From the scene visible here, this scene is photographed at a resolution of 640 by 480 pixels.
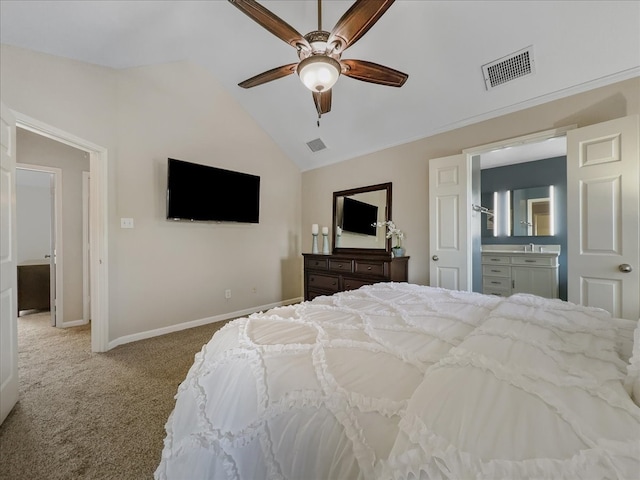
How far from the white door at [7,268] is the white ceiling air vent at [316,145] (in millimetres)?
2952

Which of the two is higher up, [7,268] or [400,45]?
[400,45]

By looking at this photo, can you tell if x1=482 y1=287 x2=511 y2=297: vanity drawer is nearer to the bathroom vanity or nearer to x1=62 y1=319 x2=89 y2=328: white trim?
the bathroom vanity

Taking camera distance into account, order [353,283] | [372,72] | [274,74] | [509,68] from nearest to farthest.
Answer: [372,72]
[274,74]
[509,68]
[353,283]

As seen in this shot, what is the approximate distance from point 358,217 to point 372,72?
7.03ft

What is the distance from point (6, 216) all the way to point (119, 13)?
1.66 m

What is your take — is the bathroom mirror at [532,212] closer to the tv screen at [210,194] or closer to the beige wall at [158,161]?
the beige wall at [158,161]

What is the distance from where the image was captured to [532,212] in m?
4.10

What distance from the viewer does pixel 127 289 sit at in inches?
109

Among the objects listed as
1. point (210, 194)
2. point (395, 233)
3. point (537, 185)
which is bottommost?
point (395, 233)

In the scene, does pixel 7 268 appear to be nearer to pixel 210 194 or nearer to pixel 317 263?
pixel 210 194

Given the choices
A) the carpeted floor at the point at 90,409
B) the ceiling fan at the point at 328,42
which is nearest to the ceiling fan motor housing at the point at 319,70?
the ceiling fan at the point at 328,42

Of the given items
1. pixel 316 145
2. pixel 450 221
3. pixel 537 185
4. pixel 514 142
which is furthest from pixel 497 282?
pixel 316 145

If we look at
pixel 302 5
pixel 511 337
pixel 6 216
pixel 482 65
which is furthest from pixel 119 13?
pixel 511 337

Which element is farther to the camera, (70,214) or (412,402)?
(70,214)
